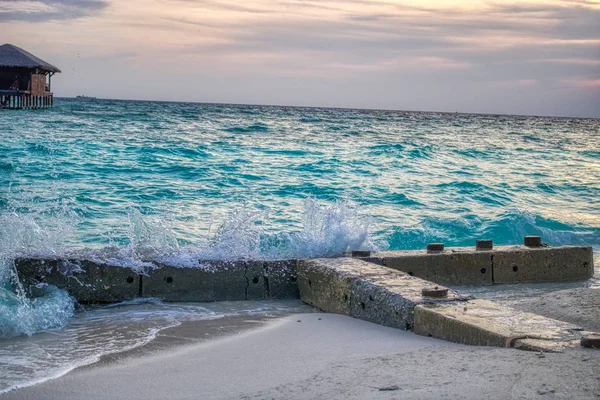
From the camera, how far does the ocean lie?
6.06 meters

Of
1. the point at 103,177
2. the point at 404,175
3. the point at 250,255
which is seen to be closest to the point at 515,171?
the point at 404,175

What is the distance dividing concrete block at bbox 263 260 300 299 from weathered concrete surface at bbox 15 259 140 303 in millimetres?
1170

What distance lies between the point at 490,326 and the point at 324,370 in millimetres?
1042

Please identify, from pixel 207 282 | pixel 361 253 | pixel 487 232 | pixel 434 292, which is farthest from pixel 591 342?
pixel 487 232

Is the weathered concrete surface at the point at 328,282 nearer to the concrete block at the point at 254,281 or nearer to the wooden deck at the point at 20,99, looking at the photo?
the concrete block at the point at 254,281

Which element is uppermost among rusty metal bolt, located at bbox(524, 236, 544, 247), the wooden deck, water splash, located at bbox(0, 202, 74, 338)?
the wooden deck

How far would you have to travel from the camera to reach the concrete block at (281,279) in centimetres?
659

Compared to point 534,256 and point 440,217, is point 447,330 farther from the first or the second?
point 440,217

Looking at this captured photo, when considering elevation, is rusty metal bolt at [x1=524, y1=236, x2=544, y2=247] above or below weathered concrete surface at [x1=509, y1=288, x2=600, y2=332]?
above

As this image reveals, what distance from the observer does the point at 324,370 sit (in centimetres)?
388

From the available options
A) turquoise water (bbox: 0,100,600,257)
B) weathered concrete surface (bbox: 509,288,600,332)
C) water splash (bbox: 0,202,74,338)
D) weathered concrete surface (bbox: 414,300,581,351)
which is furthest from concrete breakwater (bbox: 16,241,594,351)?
weathered concrete surface (bbox: 509,288,600,332)

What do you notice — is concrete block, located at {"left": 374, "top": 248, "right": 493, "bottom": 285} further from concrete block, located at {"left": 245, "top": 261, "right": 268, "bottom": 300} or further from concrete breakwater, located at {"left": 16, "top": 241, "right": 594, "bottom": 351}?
concrete block, located at {"left": 245, "top": 261, "right": 268, "bottom": 300}

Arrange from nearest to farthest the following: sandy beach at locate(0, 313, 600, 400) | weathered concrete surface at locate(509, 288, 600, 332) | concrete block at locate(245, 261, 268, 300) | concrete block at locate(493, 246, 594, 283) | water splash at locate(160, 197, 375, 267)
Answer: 1. sandy beach at locate(0, 313, 600, 400)
2. weathered concrete surface at locate(509, 288, 600, 332)
3. concrete block at locate(245, 261, 268, 300)
4. water splash at locate(160, 197, 375, 267)
5. concrete block at locate(493, 246, 594, 283)

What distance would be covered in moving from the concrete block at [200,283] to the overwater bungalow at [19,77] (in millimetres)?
44347
